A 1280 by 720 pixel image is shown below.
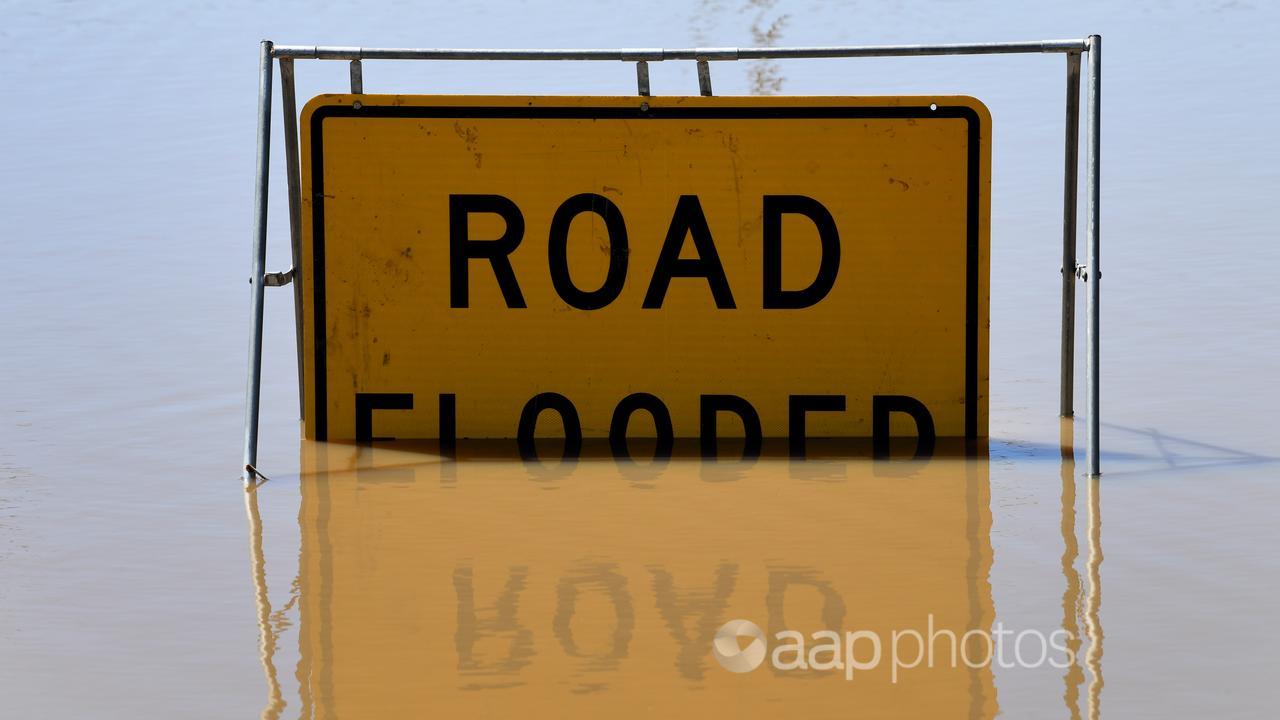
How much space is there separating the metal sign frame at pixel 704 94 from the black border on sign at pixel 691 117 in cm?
8

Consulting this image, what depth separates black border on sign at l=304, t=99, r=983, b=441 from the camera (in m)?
6.40

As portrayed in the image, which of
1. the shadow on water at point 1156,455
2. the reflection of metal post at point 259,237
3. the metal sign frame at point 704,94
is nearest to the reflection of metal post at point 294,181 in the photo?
the metal sign frame at point 704,94

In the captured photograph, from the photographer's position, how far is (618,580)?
14.6ft

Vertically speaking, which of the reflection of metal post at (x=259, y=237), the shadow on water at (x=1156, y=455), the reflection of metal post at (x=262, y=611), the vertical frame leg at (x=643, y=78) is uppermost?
the vertical frame leg at (x=643, y=78)

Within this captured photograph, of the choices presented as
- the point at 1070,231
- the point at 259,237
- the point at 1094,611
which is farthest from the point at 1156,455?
the point at 259,237

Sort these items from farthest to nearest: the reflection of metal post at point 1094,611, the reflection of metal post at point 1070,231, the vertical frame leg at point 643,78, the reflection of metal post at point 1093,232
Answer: the reflection of metal post at point 1070,231
the vertical frame leg at point 643,78
the reflection of metal post at point 1093,232
the reflection of metal post at point 1094,611

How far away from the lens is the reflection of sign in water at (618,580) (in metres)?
3.58

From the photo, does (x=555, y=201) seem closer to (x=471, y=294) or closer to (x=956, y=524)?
(x=471, y=294)

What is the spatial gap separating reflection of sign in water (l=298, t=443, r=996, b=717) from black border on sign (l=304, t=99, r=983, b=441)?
Result: 1.69 feet

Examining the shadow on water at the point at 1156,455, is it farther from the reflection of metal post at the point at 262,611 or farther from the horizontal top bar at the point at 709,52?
the reflection of metal post at the point at 262,611

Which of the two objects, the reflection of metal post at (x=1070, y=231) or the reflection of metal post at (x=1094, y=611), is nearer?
the reflection of metal post at (x=1094, y=611)

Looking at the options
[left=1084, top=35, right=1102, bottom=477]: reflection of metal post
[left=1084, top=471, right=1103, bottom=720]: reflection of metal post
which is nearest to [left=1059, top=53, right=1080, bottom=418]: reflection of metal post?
[left=1084, top=35, right=1102, bottom=477]: reflection of metal post

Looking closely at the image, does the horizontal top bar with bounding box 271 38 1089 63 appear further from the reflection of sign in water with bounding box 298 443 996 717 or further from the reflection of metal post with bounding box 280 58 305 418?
the reflection of sign in water with bounding box 298 443 996 717

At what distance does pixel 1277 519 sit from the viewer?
5.10 metres
